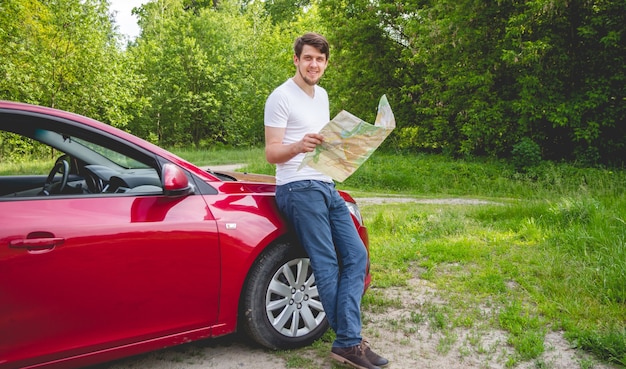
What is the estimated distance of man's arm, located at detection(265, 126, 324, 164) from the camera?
2.88m

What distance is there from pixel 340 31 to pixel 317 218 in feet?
63.0

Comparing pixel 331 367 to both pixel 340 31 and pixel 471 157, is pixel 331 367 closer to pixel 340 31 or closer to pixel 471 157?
pixel 471 157

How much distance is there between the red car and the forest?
1667 mm

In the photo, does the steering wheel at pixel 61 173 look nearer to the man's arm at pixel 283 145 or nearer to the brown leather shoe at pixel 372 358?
the man's arm at pixel 283 145

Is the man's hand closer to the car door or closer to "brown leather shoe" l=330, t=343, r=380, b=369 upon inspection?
the car door

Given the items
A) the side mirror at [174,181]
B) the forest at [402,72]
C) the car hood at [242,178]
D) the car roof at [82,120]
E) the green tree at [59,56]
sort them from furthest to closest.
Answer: the green tree at [59,56], the forest at [402,72], the car hood at [242,178], the side mirror at [174,181], the car roof at [82,120]

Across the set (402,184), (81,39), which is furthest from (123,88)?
(402,184)

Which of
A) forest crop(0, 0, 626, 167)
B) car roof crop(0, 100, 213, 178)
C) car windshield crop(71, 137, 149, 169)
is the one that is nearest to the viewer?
car roof crop(0, 100, 213, 178)

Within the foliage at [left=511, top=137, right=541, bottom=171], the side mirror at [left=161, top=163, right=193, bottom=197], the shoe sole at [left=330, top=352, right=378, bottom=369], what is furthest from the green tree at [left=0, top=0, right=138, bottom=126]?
the shoe sole at [left=330, top=352, right=378, bottom=369]

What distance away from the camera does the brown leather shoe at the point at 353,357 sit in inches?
121

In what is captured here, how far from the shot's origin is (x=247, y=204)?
3.26 meters

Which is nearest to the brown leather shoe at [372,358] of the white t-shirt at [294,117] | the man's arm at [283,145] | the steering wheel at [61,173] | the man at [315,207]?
the man at [315,207]

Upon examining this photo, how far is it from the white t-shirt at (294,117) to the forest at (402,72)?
2440 millimetres

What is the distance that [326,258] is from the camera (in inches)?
124
